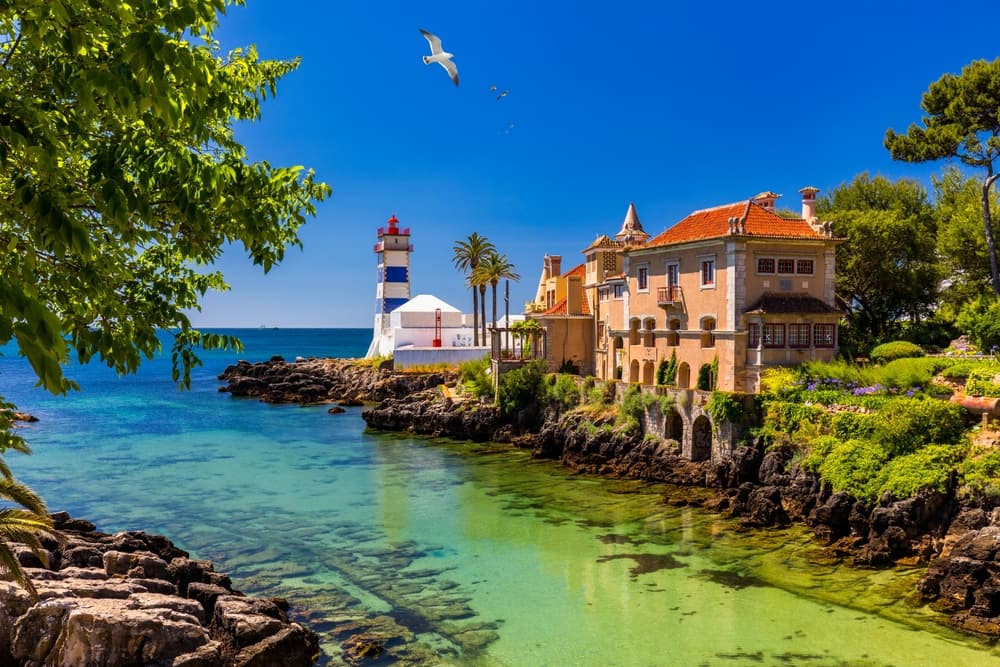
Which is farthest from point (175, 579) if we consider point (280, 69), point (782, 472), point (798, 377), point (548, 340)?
point (548, 340)

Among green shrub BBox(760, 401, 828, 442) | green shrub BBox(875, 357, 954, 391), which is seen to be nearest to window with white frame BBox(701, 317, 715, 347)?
green shrub BBox(760, 401, 828, 442)

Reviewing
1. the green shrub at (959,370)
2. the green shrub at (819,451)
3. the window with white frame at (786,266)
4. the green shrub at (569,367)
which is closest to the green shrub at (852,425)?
the green shrub at (819,451)

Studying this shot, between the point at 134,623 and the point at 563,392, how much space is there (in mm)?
30953

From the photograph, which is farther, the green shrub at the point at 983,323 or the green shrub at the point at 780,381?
the green shrub at the point at 780,381

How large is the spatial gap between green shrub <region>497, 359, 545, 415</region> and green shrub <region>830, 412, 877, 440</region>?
19.9m

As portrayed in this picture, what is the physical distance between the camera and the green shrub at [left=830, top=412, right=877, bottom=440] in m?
26.0

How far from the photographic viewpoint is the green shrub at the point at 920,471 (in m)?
22.4

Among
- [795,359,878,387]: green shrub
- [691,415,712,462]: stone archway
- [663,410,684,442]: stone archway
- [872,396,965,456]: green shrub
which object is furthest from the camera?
[663,410,684,442]: stone archway

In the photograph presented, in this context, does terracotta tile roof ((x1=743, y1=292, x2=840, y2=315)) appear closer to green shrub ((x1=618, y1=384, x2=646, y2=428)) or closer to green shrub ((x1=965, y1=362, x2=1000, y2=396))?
green shrub ((x1=618, y1=384, x2=646, y2=428))

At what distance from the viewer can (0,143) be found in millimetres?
5191

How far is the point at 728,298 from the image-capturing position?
34000 mm

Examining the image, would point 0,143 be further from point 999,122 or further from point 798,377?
point 999,122

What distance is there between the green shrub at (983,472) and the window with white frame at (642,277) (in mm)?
19163

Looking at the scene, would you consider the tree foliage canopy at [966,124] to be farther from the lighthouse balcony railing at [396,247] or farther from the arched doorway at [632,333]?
the lighthouse balcony railing at [396,247]
